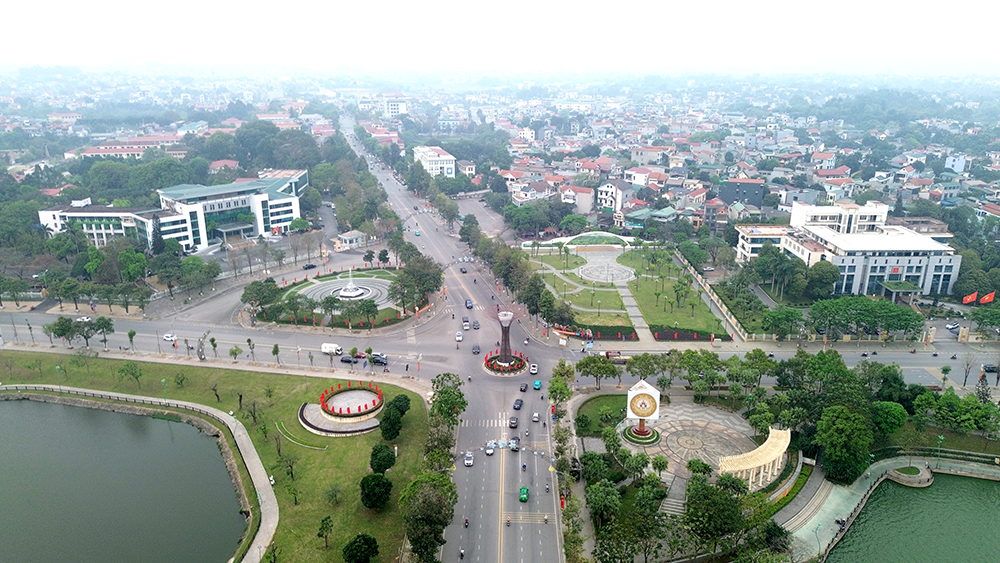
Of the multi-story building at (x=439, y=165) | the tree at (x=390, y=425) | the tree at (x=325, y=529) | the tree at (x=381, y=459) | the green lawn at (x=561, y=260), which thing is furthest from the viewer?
the multi-story building at (x=439, y=165)

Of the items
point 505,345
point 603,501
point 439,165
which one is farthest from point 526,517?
point 439,165

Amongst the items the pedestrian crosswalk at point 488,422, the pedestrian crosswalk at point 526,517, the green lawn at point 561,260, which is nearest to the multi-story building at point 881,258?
the green lawn at point 561,260

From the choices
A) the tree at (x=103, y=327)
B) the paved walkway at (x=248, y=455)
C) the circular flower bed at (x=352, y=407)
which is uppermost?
the tree at (x=103, y=327)

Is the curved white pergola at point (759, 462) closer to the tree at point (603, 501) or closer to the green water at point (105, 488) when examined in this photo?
the tree at point (603, 501)

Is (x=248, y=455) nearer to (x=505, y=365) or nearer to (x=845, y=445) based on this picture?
(x=505, y=365)

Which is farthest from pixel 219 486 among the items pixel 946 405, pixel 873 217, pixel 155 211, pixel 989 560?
pixel 873 217

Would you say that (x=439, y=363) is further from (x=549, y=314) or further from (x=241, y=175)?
(x=241, y=175)
